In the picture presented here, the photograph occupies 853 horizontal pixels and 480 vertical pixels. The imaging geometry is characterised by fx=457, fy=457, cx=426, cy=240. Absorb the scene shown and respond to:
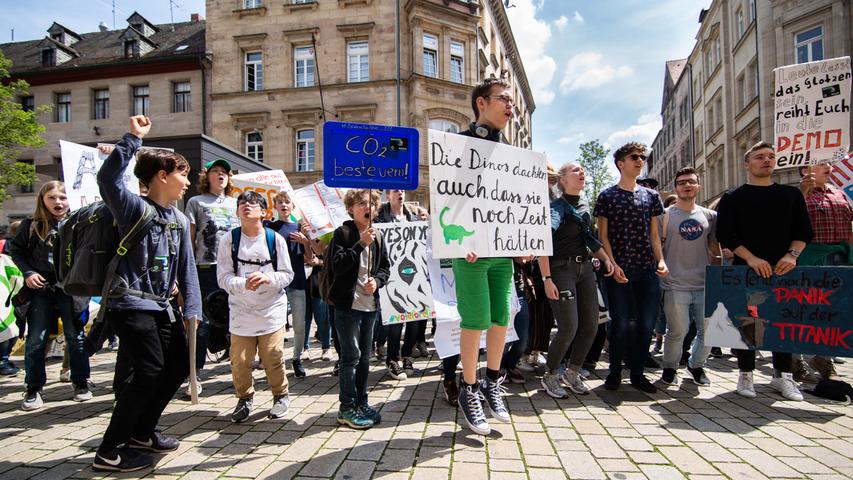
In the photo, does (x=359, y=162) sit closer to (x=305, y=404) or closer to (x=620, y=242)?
(x=305, y=404)

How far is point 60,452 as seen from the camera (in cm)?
281

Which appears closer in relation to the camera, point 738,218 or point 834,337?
point 834,337

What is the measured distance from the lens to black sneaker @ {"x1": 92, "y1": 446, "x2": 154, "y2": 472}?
8.20 feet

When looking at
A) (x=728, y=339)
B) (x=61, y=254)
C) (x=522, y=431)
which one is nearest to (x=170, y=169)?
(x=61, y=254)

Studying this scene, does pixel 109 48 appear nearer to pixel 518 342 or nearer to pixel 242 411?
pixel 242 411

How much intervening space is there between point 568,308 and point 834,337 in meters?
2.05

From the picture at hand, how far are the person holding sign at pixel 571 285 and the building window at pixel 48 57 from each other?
Answer: 1440 inches

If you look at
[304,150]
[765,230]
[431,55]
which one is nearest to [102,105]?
[304,150]

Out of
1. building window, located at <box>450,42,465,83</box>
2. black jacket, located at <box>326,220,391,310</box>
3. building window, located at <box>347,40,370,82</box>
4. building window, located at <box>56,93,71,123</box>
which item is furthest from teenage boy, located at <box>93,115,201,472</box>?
building window, located at <box>56,93,71,123</box>

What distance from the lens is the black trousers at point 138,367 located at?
2551 mm

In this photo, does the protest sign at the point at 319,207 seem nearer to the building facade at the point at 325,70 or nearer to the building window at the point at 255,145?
the building facade at the point at 325,70

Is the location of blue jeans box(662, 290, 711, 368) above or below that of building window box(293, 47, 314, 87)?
below

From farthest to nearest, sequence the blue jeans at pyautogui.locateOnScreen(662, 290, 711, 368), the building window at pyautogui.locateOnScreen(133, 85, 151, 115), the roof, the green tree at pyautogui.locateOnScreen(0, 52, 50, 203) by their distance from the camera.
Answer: the roof < the building window at pyautogui.locateOnScreen(133, 85, 151, 115) < the green tree at pyautogui.locateOnScreen(0, 52, 50, 203) < the blue jeans at pyautogui.locateOnScreen(662, 290, 711, 368)

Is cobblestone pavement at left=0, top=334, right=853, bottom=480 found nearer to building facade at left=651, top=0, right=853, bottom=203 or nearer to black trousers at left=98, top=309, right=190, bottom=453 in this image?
black trousers at left=98, top=309, right=190, bottom=453
